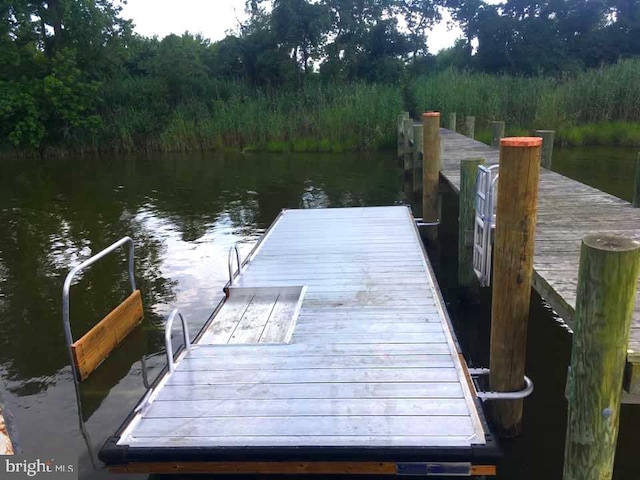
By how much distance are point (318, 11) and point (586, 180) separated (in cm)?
1739

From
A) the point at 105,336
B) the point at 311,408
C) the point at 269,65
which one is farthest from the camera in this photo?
the point at 269,65

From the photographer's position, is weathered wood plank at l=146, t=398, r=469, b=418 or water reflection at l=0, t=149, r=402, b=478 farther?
water reflection at l=0, t=149, r=402, b=478

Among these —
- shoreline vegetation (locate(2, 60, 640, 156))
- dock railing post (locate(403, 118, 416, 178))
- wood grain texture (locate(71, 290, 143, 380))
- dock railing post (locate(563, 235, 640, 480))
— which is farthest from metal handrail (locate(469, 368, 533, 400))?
shoreline vegetation (locate(2, 60, 640, 156))

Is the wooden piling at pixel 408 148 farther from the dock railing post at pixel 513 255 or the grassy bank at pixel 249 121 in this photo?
the dock railing post at pixel 513 255

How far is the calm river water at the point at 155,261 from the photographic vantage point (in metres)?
4.36

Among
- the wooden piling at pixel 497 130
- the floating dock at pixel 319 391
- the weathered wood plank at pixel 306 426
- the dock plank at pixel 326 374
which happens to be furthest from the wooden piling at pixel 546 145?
the weathered wood plank at pixel 306 426

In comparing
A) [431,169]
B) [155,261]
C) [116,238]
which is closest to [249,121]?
[116,238]

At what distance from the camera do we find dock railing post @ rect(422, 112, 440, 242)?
779 centimetres

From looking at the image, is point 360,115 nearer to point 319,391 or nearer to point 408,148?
point 408,148

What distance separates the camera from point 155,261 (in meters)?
8.39

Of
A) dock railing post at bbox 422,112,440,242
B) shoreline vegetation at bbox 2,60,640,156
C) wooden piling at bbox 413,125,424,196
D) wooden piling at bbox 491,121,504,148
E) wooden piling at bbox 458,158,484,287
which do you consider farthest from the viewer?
shoreline vegetation at bbox 2,60,640,156

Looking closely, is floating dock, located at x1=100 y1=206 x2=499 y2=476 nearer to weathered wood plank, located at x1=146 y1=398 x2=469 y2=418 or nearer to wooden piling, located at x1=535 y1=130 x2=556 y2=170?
weathered wood plank, located at x1=146 y1=398 x2=469 y2=418

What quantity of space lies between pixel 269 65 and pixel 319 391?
25276 millimetres

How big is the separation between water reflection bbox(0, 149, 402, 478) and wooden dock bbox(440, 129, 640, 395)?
334cm
